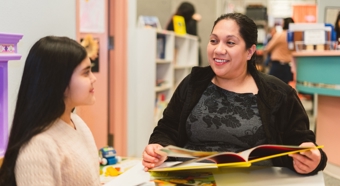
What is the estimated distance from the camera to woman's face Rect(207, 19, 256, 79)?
1448 mm

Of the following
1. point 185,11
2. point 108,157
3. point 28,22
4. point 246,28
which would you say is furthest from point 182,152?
point 185,11

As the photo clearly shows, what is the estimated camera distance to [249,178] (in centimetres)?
118

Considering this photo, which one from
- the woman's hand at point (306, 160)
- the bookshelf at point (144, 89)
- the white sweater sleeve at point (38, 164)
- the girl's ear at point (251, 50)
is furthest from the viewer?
the bookshelf at point (144, 89)

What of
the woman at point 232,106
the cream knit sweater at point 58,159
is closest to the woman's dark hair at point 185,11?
the woman at point 232,106

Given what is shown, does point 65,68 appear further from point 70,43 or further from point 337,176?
point 337,176

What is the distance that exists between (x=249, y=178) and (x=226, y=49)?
0.48 m

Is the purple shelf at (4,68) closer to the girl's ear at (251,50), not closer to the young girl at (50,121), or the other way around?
the young girl at (50,121)

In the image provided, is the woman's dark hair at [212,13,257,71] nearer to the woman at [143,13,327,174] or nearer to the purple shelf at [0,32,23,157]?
the woman at [143,13,327,174]

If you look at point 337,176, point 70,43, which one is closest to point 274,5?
point 337,176

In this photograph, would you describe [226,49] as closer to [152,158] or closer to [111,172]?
[152,158]

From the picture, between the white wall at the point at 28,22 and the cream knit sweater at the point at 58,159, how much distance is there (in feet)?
2.37

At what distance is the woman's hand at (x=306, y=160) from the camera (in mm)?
1204

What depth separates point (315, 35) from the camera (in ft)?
11.8

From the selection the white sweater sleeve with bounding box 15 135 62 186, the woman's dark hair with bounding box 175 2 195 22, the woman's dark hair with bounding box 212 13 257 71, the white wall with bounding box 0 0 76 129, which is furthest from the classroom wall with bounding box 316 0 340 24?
the white sweater sleeve with bounding box 15 135 62 186
